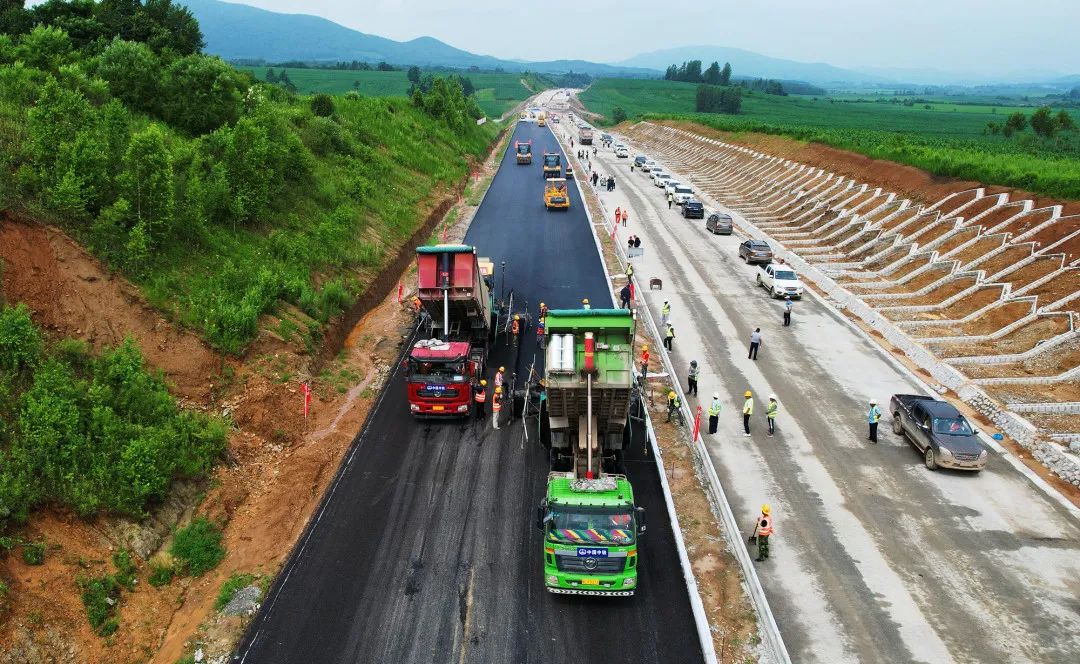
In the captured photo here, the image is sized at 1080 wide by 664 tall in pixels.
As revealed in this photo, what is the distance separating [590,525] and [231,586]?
7579 mm

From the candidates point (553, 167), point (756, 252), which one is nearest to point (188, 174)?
point (756, 252)

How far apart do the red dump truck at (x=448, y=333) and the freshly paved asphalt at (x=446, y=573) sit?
3.41ft

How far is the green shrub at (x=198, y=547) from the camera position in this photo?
1398 centimetres

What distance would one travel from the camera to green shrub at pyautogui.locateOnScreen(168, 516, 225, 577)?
1398 centimetres

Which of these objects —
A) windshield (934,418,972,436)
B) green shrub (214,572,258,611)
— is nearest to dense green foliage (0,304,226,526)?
green shrub (214,572,258,611)

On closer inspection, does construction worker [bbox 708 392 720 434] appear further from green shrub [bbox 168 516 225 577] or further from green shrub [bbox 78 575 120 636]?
green shrub [bbox 78 575 120 636]

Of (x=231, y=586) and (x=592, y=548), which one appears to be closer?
(x=592, y=548)

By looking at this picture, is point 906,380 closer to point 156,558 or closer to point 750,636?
point 750,636

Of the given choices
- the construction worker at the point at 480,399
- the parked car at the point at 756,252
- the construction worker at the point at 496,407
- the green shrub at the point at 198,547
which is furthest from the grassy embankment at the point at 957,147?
the green shrub at the point at 198,547

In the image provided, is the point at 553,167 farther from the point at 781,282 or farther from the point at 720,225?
the point at 781,282

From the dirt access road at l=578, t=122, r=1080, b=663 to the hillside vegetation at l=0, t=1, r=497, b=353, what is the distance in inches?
643

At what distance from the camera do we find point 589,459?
15.0 metres

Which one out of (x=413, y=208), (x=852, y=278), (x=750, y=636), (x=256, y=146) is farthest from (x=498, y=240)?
(x=750, y=636)

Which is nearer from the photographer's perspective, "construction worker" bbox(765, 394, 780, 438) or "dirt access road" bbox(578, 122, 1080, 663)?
"dirt access road" bbox(578, 122, 1080, 663)
